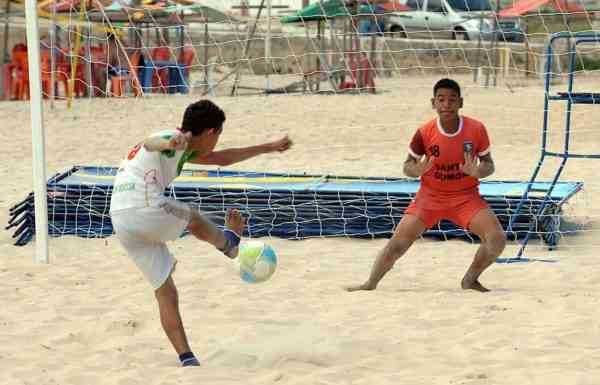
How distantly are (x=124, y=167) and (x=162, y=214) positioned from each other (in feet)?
0.85

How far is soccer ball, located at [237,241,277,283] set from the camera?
4965 mm

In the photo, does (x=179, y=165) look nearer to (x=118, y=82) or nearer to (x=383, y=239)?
(x=383, y=239)

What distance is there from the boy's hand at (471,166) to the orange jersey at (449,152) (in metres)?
0.06

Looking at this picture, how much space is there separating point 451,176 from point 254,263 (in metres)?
1.78

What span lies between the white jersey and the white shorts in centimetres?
3

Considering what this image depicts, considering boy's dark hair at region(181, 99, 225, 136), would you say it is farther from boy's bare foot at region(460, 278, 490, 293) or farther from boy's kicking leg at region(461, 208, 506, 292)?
boy's bare foot at region(460, 278, 490, 293)

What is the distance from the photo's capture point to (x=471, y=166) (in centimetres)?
618

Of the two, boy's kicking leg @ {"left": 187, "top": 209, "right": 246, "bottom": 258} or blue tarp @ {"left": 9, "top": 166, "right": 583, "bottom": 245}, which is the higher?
boy's kicking leg @ {"left": 187, "top": 209, "right": 246, "bottom": 258}

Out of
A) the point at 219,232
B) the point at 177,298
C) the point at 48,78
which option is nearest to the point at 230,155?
the point at 219,232

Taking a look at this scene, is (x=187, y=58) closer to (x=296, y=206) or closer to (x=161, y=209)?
(x=296, y=206)

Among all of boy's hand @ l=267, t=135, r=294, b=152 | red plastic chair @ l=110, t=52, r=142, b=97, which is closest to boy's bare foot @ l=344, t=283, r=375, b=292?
boy's hand @ l=267, t=135, r=294, b=152

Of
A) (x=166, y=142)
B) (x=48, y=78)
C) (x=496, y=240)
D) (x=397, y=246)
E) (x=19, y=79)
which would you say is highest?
(x=166, y=142)

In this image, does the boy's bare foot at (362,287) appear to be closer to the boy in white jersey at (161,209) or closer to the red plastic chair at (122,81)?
the boy in white jersey at (161,209)

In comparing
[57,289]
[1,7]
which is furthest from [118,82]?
[57,289]
